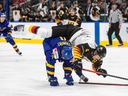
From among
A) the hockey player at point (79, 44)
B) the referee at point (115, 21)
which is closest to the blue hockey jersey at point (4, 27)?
the referee at point (115, 21)

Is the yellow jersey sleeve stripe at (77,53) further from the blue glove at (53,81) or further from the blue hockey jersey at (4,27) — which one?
the blue hockey jersey at (4,27)

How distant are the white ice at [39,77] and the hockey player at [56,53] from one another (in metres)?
0.24

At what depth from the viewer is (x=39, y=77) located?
802 cm

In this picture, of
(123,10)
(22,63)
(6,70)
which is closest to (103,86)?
(6,70)

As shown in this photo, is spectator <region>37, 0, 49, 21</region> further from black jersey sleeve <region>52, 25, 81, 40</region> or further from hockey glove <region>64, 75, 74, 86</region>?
black jersey sleeve <region>52, 25, 81, 40</region>

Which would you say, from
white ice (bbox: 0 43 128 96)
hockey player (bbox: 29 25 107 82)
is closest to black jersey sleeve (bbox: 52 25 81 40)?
hockey player (bbox: 29 25 107 82)

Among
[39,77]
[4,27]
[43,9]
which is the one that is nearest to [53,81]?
[39,77]

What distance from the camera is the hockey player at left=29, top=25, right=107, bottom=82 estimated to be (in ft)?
21.5

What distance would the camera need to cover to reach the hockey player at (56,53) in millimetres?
6567

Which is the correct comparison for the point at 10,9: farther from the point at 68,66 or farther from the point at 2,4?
the point at 68,66

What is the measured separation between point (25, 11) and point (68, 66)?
433 inches

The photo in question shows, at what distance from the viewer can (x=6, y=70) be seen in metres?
8.98

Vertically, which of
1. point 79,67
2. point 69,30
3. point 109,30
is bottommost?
point 109,30

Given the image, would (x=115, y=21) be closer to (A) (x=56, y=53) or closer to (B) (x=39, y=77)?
(B) (x=39, y=77)
